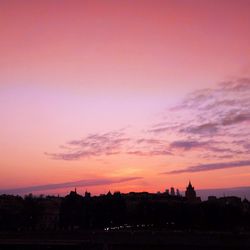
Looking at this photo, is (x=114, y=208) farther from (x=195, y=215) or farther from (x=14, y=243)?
(x=14, y=243)

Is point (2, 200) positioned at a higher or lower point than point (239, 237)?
higher

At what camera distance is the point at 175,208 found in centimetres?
11906

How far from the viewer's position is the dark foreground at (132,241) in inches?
2429

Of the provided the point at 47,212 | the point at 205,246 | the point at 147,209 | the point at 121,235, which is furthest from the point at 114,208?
the point at 205,246

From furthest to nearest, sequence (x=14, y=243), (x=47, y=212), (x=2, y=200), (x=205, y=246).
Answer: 1. (x=2, y=200)
2. (x=47, y=212)
3. (x=14, y=243)
4. (x=205, y=246)

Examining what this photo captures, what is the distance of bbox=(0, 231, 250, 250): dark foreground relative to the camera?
61688mm

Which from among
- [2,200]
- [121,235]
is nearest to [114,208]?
[121,235]

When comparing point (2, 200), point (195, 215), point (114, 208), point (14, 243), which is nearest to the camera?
point (14, 243)

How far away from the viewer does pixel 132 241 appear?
65.6 metres

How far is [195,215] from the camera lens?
368 feet

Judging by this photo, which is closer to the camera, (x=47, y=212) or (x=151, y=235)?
(x=151, y=235)

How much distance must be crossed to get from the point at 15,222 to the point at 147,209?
110 ft

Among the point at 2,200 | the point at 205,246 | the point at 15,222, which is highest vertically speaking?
the point at 2,200

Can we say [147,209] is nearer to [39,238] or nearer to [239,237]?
[39,238]
